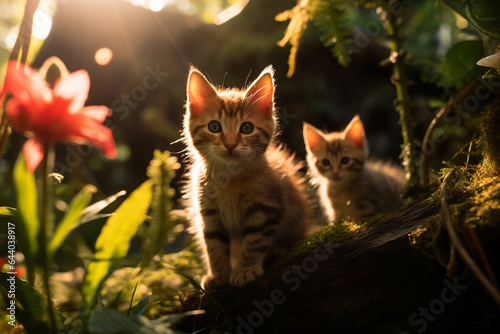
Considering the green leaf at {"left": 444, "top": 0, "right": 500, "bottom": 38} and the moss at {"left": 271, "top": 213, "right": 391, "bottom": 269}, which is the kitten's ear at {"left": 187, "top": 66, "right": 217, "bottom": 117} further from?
the green leaf at {"left": 444, "top": 0, "right": 500, "bottom": 38}

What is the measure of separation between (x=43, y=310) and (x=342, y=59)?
47.5 inches

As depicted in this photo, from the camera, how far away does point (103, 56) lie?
3.44 m

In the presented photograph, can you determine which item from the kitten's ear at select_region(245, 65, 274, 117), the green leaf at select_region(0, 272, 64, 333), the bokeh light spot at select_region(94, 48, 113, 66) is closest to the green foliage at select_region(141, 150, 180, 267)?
the kitten's ear at select_region(245, 65, 274, 117)

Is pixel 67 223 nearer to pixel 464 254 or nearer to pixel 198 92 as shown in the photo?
pixel 464 254

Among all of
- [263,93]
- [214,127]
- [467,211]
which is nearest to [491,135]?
[467,211]

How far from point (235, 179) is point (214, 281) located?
40cm

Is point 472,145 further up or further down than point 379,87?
further down

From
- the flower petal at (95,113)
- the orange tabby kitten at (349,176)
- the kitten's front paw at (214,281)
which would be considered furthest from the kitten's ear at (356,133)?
the flower petal at (95,113)

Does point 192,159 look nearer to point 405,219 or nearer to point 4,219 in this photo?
point 4,219

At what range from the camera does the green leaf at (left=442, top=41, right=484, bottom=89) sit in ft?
4.34

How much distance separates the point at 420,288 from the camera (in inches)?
37.1

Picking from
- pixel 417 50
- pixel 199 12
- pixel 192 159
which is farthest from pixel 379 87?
pixel 192 159

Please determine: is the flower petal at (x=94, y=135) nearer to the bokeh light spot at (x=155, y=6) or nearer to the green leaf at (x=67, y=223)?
the green leaf at (x=67, y=223)

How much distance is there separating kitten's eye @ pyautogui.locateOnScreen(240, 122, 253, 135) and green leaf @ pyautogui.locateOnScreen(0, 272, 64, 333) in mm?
901
